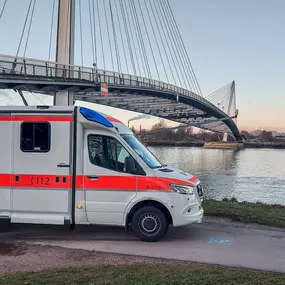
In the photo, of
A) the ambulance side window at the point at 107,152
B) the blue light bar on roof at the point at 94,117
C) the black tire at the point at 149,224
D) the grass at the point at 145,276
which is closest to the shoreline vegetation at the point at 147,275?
the grass at the point at 145,276

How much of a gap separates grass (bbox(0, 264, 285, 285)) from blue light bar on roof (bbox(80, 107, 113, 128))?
260cm

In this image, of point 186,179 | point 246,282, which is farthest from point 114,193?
point 246,282

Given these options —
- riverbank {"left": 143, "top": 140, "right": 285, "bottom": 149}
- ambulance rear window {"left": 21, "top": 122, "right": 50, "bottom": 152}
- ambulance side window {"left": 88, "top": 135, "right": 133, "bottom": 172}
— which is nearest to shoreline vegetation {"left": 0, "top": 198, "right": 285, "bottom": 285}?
ambulance side window {"left": 88, "top": 135, "right": 133, "bottom": 172}

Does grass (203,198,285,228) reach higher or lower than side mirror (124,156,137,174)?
lower

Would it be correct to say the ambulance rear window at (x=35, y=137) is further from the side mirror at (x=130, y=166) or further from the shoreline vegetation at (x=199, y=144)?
the shoreline vegetation at (x=199, y=144)

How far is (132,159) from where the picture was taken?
22.6 feet

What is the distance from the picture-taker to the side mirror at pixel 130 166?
22.4 ft

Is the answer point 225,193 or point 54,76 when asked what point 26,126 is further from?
point 54,76

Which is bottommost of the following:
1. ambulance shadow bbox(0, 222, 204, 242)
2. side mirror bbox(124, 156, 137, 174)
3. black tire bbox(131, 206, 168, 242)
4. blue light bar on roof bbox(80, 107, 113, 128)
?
ambulance shadow bbox(0, 222, 204, 242)

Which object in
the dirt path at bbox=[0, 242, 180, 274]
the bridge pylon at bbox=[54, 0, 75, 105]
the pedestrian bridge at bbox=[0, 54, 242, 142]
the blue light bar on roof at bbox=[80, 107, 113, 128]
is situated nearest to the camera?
the dirt path at bbox=[0, 242, 180, 274]

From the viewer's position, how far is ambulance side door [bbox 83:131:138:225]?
6867 millimetres

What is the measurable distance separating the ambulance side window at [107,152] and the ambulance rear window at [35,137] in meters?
0.76

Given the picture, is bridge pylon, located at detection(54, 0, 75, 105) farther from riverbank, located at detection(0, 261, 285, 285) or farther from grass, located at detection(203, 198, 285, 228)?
riverbank, located at detection(0, 261, 285, 285)

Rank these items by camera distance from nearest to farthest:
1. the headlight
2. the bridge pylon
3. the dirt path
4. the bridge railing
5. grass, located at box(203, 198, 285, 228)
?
1. the dirt path
2. the headlight
3. grass, located at box(203, 198, 285, 228)
4. the bridge railing
5. the bridge pylon
